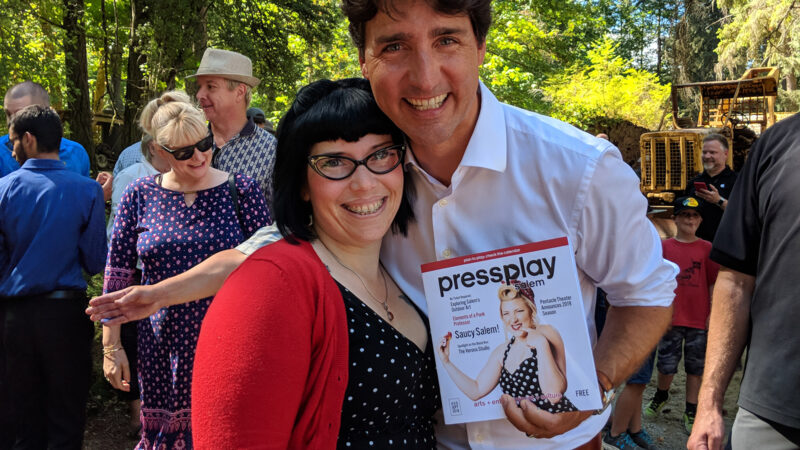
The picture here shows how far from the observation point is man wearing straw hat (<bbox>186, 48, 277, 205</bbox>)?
4.16 meters

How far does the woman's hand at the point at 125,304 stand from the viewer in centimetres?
253

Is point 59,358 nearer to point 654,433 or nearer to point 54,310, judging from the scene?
point 54,310

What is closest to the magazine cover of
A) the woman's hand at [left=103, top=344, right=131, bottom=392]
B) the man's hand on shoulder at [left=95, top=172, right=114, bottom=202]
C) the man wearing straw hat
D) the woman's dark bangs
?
the woman's dark bangs

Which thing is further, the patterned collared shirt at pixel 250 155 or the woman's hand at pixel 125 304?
the patterned collared shirt at pixel 250 155

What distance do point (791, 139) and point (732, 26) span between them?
2436cm

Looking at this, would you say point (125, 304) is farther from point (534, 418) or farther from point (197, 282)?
point (534, 418)

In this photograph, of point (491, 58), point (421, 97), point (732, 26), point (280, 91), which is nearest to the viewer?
point (421, 97)

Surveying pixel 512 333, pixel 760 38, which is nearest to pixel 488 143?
pixel 512 333

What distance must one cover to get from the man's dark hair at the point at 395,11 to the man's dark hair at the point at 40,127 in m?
3.18

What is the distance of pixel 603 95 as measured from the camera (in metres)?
19.8

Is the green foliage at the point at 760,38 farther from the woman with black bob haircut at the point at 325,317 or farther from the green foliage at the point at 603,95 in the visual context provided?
the woman with black bob haircut at the point at 325,317

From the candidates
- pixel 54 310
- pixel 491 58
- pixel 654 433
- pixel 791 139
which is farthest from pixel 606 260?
pixel 491 58

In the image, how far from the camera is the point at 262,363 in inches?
57.8

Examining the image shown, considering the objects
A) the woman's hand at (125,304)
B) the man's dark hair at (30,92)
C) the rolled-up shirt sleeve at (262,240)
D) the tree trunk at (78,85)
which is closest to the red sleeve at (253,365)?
the rolled-up shirt sleeve at (262,240)
